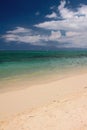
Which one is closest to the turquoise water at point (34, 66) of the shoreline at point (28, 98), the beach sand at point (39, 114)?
the shoreline at point (28, 98)

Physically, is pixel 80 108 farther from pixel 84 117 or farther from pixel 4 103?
pixel 4 103

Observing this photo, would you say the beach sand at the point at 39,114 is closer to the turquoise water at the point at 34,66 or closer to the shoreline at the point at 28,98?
the shoreline at the point at 28,98

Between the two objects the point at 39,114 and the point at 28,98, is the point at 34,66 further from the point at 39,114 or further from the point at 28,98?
the point at 39,114

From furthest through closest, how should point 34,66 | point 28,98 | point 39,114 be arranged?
point 34,66, point 28,98, point 39,114

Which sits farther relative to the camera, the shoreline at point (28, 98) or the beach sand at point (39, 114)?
the shoreline at point (28, 98)

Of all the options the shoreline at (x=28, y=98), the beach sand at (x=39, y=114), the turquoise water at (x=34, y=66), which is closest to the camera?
the beach sand at (x=39, y=114)

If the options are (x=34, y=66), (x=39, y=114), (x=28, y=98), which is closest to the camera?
(x=39, y=114)

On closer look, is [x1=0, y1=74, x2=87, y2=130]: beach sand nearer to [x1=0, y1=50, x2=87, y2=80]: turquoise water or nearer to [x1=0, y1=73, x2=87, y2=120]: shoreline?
[x1=0, y1=73, x2=87, y2=120]: shoreline

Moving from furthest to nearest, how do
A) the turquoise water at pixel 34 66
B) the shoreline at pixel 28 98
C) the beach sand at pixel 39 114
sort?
the turquoise water at pixel 34 66 < the shoreline at pixel 28 98 < the beach sand at pixel 39 114

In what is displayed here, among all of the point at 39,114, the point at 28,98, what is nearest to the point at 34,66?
the point at 28,98

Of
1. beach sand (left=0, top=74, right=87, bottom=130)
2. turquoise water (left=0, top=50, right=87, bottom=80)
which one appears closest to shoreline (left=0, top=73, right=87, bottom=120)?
beach sand (left=0, top=74, right=87, bottom=130)

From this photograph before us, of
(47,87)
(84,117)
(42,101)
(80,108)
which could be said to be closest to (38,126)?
(84,117)

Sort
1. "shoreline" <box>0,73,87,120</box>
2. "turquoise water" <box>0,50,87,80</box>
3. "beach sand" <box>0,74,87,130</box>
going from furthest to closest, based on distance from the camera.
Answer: "turquoise water" <box>0,50,87,80</box> < "shoreline" <box>0,73,87,120</box> < "beach sand" <box>0,74,87,130</box>

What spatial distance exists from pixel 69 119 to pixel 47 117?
62 cm
